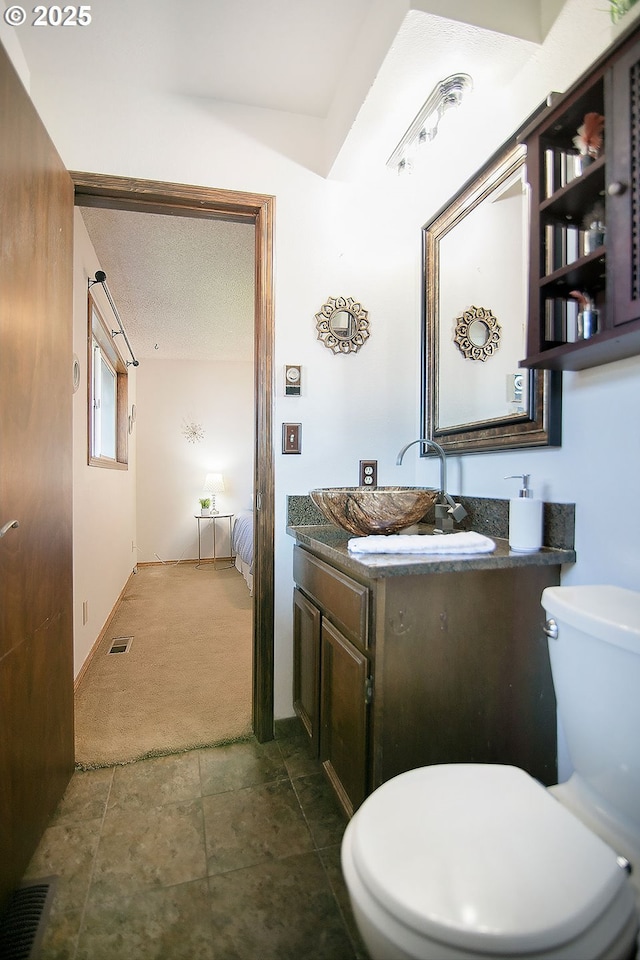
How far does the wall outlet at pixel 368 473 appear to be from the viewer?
6.65ft

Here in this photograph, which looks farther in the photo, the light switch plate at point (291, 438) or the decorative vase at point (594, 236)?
the light switch plate at point (291, 438)

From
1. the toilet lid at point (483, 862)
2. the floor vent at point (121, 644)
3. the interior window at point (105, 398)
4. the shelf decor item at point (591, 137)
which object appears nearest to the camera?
the toilet lid at point (483, 862)

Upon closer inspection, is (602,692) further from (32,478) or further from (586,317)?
(32,478)

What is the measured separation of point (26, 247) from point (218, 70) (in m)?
1.07

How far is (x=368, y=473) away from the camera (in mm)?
2035

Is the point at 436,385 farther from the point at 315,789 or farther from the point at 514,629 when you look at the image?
the point at 315,789

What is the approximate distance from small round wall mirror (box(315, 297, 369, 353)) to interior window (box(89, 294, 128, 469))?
5.51ft

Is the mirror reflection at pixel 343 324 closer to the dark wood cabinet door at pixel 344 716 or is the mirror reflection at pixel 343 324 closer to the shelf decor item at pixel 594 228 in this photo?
the shelf decor item at pixel 594 228

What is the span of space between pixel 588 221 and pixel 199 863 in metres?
2.00

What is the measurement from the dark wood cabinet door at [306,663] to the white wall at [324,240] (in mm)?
101

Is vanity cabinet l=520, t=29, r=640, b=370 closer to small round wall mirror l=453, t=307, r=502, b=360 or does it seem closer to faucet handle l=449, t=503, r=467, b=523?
small round wall mirror l=453, t=307, r=502, b=360

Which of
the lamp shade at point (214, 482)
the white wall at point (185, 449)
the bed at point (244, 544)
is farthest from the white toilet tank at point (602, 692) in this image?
the lamp shade at point (214, 482)

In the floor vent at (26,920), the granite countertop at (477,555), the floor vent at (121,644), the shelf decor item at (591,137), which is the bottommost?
the floor vent at (121,644)

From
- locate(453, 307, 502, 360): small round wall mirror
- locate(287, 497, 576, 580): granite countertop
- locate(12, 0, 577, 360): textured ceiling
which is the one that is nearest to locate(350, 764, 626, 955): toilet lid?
locate(287, 497, 576, 580): granite countertop
